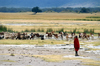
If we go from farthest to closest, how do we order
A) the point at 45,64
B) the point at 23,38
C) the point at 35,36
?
1. the point at 35,36
2. the point at 23,38
3. the point at 45,64

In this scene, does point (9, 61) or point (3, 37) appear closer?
point (9, 61)

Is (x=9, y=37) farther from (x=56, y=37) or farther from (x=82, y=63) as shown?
(x=82, y=63)

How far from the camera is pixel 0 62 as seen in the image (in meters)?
14.8

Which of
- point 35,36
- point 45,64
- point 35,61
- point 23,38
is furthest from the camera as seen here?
point 35,36

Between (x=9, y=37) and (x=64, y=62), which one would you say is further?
(x=9, y=37)

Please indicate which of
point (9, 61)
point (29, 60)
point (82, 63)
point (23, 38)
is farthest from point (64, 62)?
point (23, 38)

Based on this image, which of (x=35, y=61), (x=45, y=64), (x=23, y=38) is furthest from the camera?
(x=23, y=38)

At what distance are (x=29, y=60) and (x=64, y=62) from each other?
2.03 metres

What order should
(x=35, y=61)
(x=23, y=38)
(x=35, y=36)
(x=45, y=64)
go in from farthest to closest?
1. (x=35, y=36)
2. (x=23, y=38)
3. (x=35, y=61)
4. (x=45, y=64)

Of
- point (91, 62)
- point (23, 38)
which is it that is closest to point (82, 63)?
point (91, 62)

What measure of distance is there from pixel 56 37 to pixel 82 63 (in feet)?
54.8

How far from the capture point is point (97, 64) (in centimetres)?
1448

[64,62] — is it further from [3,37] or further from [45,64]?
[3,37]

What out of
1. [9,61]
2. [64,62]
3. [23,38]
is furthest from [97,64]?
[23,38]
